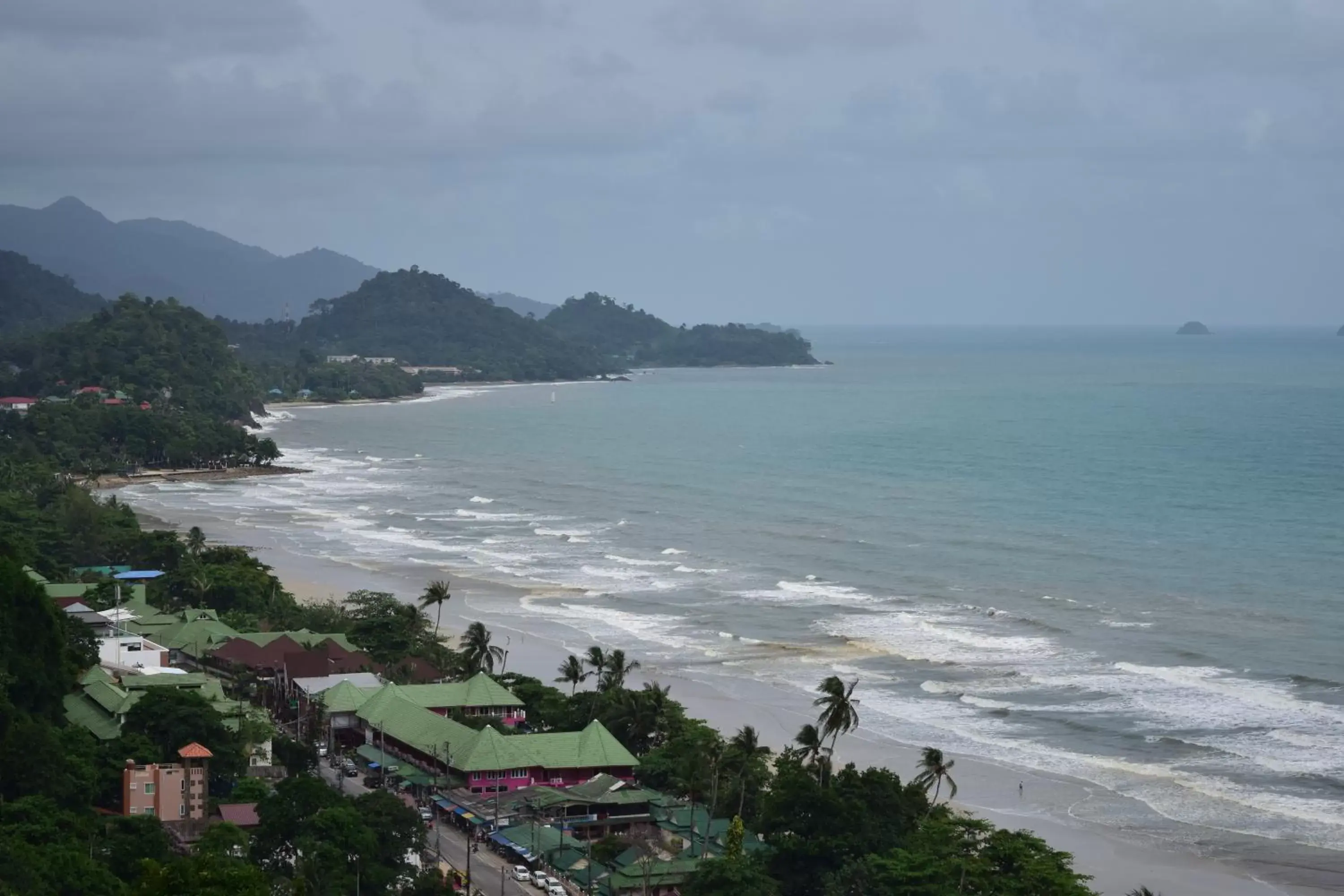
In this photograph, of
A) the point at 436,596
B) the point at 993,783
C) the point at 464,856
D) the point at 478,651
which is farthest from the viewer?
the point at 436,596

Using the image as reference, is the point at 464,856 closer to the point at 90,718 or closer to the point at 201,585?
the point at 90,718

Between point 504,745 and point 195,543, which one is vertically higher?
point 195,543

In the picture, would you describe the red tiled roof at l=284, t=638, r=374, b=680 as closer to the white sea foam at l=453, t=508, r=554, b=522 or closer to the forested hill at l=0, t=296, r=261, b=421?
the white sea foam at l=453, t=508, r=554, b=522

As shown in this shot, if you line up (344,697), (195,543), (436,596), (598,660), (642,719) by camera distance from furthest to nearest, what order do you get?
(195,543) < (436,596) < (598,660) < (344,697) < (642,719)

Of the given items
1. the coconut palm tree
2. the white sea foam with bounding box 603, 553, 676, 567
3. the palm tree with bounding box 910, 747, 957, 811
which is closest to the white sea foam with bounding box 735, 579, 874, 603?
the white sea foam with bounding box 603, 553, 676, 567

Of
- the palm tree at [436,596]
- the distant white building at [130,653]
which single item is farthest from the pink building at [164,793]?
the palm tree at [436,596]

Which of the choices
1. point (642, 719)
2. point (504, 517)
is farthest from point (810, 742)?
point (504, 517)
